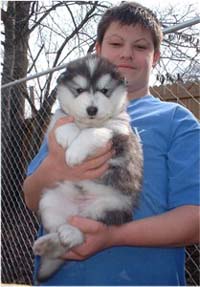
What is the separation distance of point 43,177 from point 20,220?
294 cm

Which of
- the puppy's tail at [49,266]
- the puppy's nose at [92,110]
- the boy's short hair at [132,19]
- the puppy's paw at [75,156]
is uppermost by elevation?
the boy's short hair at [132,19]

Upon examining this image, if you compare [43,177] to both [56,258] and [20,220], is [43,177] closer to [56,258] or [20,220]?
[56,258]

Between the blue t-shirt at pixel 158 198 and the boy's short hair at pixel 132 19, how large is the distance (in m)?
0.45

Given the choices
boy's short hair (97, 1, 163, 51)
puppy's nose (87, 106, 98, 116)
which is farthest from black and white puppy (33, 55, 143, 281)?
boy's short hair (97, 1, 163, 51)

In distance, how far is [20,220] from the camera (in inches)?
198

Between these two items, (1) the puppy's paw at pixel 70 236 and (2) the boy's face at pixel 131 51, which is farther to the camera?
(2) the boy's face at pixel 131 51

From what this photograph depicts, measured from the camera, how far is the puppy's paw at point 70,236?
195cm

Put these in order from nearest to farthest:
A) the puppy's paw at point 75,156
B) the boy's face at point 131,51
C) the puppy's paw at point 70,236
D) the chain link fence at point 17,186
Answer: the puppy's paw at point 70,236, the puppy's paw at point 75,156, the boy's face at point 131,51, the chain link fence at point 17,186

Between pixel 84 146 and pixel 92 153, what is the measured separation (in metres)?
0.05

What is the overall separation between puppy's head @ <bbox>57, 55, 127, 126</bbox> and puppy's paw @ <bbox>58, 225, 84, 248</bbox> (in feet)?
1.46

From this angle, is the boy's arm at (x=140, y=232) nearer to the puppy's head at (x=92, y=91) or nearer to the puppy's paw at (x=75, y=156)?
the puppy's paw at (x=75, y=156)

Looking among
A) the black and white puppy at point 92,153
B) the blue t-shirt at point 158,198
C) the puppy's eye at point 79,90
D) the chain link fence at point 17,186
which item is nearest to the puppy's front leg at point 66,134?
the black and white puppy at point 92,153

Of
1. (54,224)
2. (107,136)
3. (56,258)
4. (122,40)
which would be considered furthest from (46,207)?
(122,40)

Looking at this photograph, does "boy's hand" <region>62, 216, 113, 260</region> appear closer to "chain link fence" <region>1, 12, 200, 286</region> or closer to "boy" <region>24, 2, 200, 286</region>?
"boy" <region>24, 2, 200, 286</region>
